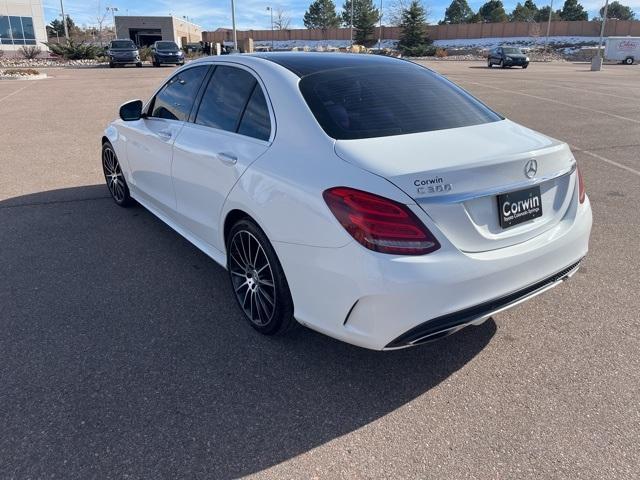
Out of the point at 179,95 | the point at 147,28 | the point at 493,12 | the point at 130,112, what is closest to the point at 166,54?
the point at 130,112

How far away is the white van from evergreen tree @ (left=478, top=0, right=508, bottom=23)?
57.5 m

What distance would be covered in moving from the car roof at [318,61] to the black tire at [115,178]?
258cm

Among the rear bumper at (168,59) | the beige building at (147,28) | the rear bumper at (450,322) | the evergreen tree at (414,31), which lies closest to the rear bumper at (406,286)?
the rear bumper at (450,322)

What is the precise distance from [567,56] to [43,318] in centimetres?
6815

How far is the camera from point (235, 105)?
3537 mm

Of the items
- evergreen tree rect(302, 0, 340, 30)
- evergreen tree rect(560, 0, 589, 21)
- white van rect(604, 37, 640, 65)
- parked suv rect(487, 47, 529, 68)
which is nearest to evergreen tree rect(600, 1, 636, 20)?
evergreen tree rect(560, 0, 589, 21)

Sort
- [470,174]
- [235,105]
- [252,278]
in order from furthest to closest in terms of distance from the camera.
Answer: [235,105] → [252,278] → [470,174]

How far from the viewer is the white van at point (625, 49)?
47.3 meters

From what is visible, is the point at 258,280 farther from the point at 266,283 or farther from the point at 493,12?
the point at 493,12

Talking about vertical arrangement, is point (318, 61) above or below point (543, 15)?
below

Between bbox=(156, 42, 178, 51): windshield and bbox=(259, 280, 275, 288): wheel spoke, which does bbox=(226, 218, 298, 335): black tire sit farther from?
bbox=(156, 42, 178, 51): windshield

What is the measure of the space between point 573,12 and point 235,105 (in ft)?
387

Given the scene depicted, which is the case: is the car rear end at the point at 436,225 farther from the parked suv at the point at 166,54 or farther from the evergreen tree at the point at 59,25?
the evergreen tree at the point at 59,25

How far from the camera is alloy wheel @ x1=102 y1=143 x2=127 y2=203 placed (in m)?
5.70
